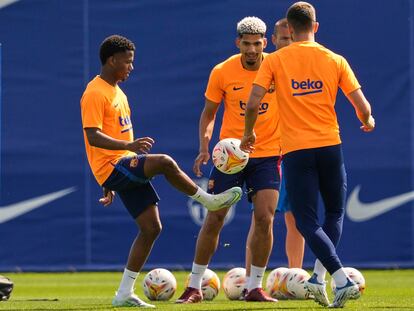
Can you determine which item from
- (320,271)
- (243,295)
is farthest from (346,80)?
(243,295)

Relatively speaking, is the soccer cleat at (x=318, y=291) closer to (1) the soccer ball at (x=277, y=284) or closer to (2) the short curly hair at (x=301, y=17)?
(1) the soccer ball at (x=277, y=284)

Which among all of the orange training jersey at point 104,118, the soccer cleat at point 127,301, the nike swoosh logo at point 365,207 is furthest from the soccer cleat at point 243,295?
the nike swoosh logo at point 365,207

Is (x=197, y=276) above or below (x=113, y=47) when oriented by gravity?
below

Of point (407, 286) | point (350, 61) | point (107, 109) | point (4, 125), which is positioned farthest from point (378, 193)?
point (107, 109)

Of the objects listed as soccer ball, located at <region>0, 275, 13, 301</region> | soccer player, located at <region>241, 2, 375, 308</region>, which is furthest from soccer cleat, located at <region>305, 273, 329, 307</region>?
soccer ball, located at <region>0, 275, 13, 301</region>

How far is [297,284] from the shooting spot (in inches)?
375

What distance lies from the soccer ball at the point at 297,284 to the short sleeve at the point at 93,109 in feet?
7.39

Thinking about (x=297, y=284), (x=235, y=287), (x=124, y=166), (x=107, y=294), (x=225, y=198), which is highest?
(x=124, y=166)

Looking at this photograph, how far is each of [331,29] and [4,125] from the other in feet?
14.8

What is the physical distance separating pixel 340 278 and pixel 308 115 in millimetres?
1220

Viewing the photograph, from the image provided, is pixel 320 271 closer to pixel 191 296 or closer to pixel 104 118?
pixel 191 296

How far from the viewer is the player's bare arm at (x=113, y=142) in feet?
26.9

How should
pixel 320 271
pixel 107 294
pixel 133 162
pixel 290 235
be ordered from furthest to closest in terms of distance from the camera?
pixel 107 294, pixel 290 235, pixel 133 162, pixel 320 271

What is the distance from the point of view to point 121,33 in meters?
14.8
